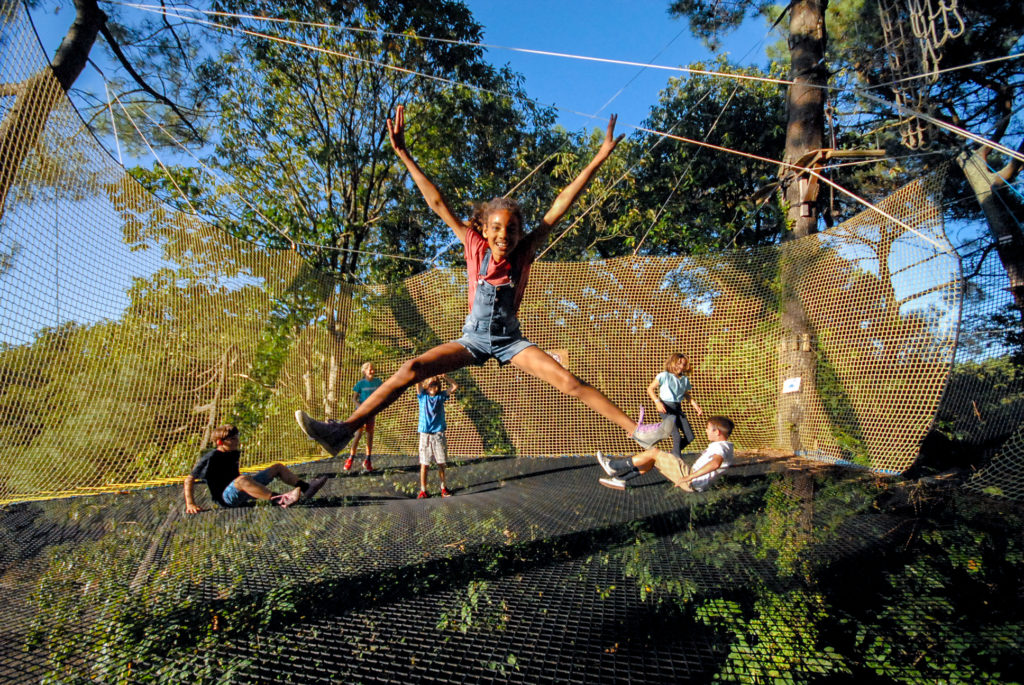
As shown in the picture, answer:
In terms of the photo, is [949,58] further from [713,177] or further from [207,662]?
[207,662]

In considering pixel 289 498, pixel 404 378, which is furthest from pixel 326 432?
pixel 289 498

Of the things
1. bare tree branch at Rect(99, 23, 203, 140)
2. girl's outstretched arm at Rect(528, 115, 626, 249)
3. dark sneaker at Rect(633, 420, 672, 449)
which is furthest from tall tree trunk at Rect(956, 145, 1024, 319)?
bare tree branch at Rect(99, 23, 203, 140)

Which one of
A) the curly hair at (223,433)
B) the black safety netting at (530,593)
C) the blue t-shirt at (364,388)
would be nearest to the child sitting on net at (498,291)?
the black safety netting at (530,593)

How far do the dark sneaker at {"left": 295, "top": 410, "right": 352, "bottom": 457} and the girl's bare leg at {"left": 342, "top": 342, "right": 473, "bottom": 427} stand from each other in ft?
0.16

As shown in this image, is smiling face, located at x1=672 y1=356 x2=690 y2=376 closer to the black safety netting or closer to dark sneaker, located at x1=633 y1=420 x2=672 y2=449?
dark sneaker, located at x1=633 y1=420 x2=672 y2=449

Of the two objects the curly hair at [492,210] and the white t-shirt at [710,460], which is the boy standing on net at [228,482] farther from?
the white t-shirt at [710,460]

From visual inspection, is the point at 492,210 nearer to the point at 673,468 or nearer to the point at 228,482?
the point at 673,468

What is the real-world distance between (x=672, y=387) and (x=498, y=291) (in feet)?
8.41

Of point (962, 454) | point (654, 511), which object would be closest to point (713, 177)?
point (962, 454)

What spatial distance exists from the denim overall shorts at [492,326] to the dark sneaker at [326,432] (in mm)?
692

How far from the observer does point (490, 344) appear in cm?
266

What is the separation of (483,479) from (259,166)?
709 centimetres

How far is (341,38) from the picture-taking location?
8.47 metres

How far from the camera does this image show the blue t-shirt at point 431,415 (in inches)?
190
